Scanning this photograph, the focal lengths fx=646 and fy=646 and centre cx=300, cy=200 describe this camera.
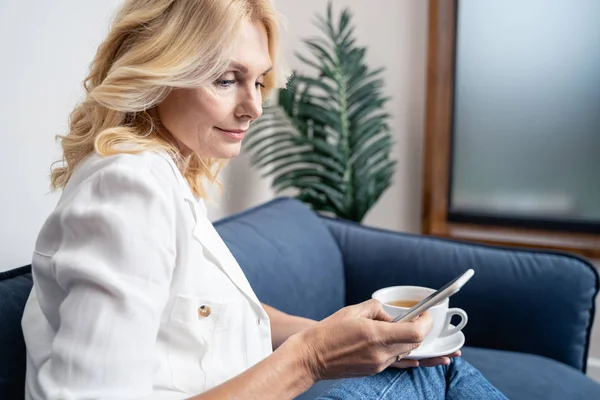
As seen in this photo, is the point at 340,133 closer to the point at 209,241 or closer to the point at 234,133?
the point at 234,133

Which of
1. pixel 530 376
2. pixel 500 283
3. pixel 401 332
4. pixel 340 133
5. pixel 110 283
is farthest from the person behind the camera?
pixel 340 133

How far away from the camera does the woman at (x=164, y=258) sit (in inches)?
28.3

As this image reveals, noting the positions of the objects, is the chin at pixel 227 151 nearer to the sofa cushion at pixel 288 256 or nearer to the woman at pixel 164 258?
the woman at pixel 164 258

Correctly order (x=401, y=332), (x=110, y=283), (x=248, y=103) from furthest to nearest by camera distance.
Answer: (x=248, y=103)
(x=401, y=332)
(x=110, y=283)

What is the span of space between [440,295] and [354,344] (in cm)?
13

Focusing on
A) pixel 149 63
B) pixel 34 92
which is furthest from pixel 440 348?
pixel 34 92

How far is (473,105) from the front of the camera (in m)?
2.50

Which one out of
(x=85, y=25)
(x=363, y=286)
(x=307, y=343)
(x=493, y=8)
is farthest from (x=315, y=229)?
(x=493, y=8)

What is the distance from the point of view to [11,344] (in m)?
0.93

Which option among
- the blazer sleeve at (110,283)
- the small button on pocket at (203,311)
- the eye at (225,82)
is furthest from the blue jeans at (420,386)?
the eye at (225,82)

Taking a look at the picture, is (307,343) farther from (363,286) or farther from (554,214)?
(554,214)

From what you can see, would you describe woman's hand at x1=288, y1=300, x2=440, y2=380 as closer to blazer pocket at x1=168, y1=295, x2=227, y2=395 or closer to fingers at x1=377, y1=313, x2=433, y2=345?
fingers at x1=377, y1=313, x2=433, y2=345

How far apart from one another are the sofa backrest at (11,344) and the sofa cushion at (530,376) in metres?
0.99

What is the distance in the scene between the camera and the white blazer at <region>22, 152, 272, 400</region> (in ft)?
2.32
